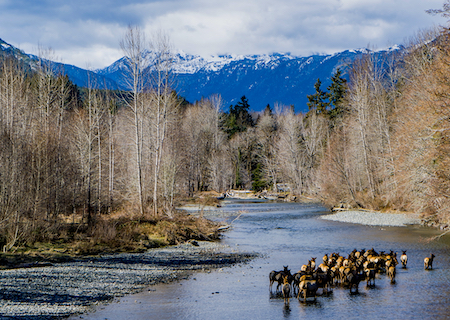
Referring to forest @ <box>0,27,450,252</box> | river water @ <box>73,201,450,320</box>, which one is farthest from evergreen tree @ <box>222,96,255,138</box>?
river water @ <box>73,201,450,320</box>

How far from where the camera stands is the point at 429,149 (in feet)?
83.7

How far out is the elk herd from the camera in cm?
1502

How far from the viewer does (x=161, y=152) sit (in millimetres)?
36625

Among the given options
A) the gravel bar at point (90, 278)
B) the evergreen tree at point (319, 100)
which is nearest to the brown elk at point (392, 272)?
the gravel bar at point (90, 278)

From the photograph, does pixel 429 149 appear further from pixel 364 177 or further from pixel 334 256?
pixel 364 177

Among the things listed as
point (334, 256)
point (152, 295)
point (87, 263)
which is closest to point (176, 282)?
point (152, 295)

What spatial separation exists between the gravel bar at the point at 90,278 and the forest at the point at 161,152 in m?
4.39

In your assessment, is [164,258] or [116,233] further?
[116,233]

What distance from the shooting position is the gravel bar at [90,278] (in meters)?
12.1

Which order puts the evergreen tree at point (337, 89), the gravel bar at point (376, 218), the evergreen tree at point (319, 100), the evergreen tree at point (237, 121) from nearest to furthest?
the gravel bar at point (376, 218), the evergreen tree at point (337, 89), the evergreen tree at point (319, 100), the evergreen tree at point (237, 121)

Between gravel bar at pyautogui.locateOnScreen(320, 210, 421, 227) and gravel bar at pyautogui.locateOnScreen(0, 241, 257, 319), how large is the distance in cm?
1921

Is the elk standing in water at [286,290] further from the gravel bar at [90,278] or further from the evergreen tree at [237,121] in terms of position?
the evergreen tree at [237,121]

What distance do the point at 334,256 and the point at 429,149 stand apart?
10952 mm

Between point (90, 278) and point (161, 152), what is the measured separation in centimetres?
2139
